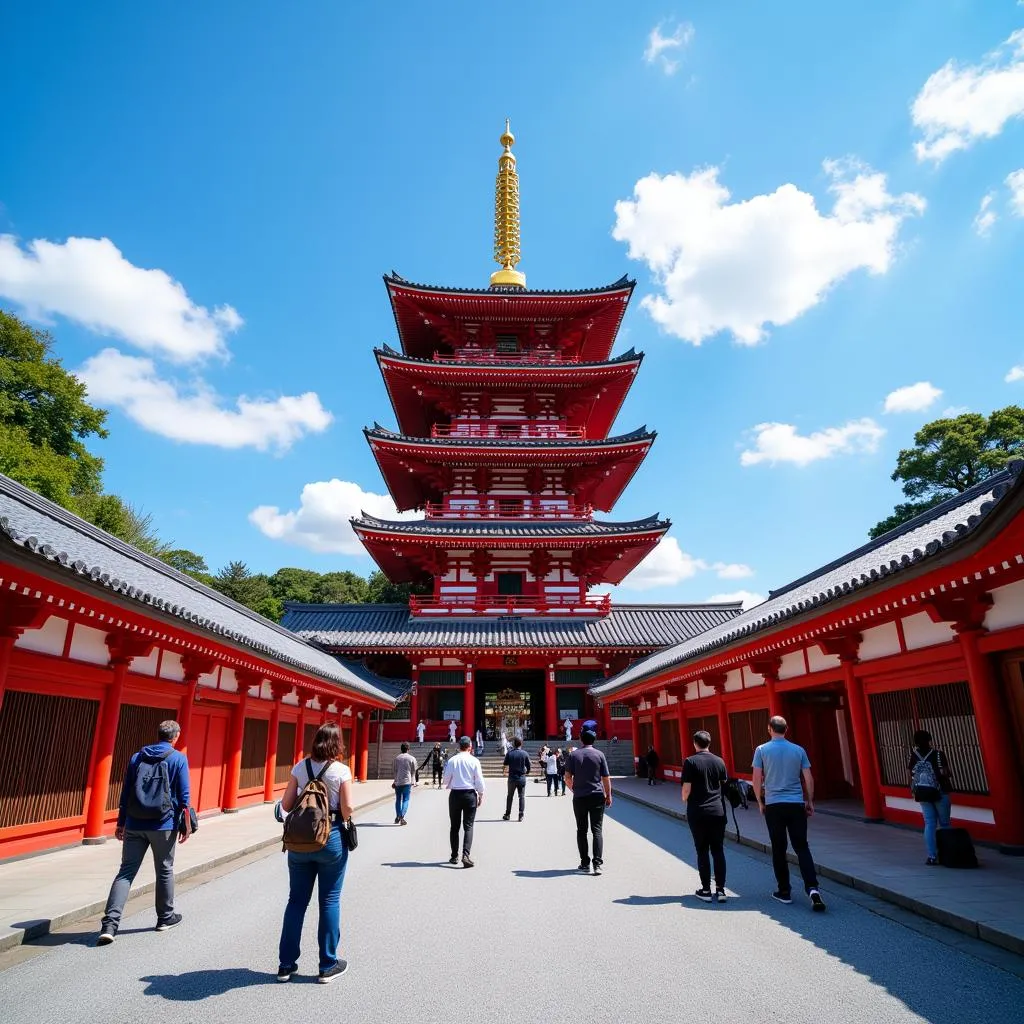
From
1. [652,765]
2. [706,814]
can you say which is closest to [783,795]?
[706,814]

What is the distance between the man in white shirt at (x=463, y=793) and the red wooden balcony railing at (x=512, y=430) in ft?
74.1

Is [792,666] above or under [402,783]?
above

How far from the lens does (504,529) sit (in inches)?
1077

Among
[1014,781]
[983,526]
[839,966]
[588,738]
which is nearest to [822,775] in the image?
[1014,781]

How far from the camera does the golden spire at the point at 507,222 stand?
33.2m

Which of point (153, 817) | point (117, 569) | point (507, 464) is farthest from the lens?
point (507, 464)

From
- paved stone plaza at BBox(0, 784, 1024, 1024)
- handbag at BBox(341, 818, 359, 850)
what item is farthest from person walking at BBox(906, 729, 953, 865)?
handbag at BBox(341, 818, 359, 850)

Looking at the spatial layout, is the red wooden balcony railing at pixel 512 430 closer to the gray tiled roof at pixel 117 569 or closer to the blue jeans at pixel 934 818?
the gray tiled roof at pixel 117 569

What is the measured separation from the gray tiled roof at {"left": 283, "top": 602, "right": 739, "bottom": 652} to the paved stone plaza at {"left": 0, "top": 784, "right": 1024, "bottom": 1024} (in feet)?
58.9

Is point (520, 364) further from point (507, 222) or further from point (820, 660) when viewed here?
point (820, 660)

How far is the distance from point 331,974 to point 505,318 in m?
29.3

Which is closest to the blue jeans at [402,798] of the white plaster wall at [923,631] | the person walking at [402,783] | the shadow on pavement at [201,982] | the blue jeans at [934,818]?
the person walking at [402,783]

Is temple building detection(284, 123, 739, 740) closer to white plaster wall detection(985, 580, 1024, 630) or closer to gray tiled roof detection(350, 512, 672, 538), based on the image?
gray tiled roof detection(350, 512, 672, 538)

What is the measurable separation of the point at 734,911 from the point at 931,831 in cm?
290
